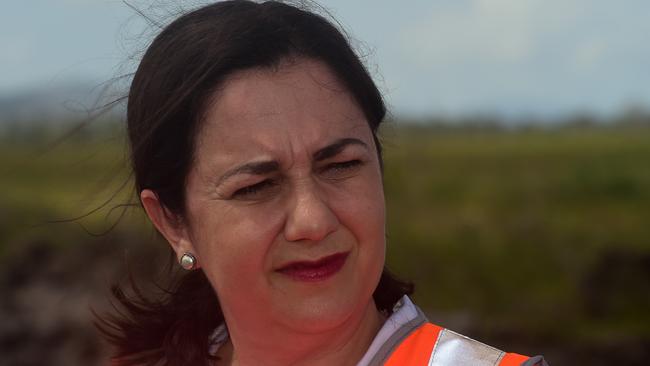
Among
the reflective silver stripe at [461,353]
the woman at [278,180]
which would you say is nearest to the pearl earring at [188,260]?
the woman at [278,180]

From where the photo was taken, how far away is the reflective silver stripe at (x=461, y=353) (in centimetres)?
213

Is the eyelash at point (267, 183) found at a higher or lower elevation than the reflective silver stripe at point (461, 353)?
higher

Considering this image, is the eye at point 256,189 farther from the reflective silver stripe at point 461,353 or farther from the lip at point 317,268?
the reflective silver stripe at point 461,353

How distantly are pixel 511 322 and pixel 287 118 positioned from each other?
11.8 metres

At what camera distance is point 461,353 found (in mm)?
2168

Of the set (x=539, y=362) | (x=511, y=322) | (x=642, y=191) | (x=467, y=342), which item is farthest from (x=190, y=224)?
(x=642, y=191)

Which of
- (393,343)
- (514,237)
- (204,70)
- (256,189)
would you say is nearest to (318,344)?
(393,343)

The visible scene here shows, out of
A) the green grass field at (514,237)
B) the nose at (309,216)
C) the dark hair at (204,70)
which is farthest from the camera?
the green grass field at (514,237)

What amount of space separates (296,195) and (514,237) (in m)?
16.0

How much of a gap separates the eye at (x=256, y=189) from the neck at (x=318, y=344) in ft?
0.97

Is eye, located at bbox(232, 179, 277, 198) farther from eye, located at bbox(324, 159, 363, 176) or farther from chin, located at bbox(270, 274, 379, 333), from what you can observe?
chin, located at bbox(270, 274, 379, 333)

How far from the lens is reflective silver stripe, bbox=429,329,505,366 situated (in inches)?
83.9

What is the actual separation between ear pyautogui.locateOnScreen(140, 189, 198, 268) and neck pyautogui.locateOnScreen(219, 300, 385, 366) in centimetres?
23

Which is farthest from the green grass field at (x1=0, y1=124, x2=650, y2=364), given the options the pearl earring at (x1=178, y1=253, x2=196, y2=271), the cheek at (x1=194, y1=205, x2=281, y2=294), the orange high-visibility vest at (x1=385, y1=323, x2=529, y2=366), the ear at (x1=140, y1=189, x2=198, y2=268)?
the orange high-visibility vest at (x1=385, y1=323, x2=529, y2=366)
